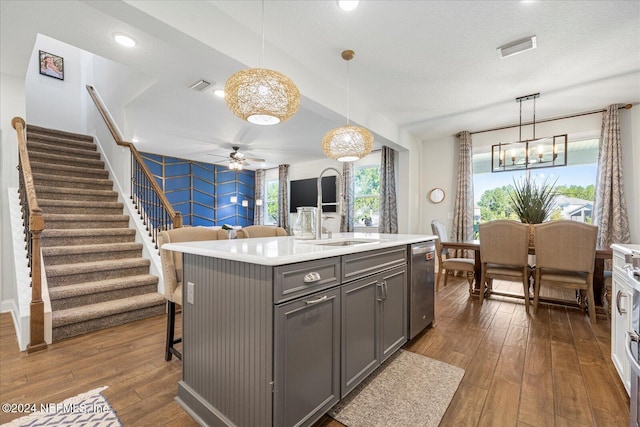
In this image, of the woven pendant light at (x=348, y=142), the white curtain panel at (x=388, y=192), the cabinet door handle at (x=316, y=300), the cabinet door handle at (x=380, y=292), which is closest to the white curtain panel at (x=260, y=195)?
the white curtain panel at (x=388, y=192)

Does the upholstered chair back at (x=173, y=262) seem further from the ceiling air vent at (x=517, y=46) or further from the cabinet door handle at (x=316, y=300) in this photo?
the ceiling air vent at (x=517, y=46)

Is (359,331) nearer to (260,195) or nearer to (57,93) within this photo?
(57,93)

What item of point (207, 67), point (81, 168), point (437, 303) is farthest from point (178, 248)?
point (81, 168)

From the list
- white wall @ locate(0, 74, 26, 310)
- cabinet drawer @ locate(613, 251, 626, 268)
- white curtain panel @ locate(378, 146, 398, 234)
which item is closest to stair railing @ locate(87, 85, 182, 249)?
white wall @ locate(0, 74, 26, 310)

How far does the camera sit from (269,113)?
6.61 ft

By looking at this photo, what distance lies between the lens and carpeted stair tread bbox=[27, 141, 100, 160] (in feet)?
13.6

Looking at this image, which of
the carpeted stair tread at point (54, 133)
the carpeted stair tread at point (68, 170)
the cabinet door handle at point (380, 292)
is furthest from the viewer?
the carpeted stair tread at point (54, 133)

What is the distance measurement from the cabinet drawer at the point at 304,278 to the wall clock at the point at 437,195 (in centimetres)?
475

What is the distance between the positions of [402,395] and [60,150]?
583 centimetres

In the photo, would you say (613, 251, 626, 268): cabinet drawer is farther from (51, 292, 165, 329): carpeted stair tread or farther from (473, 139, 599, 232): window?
(51, 292, 165, 329): carpeted stair tread

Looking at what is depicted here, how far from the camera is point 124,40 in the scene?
97.2 inches

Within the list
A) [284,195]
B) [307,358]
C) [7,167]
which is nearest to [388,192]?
[284,195]

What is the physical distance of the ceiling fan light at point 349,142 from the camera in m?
2.96

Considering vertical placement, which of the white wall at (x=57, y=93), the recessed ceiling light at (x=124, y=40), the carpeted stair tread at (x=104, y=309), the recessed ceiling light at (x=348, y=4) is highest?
the white wall at (x=57, y=93)
